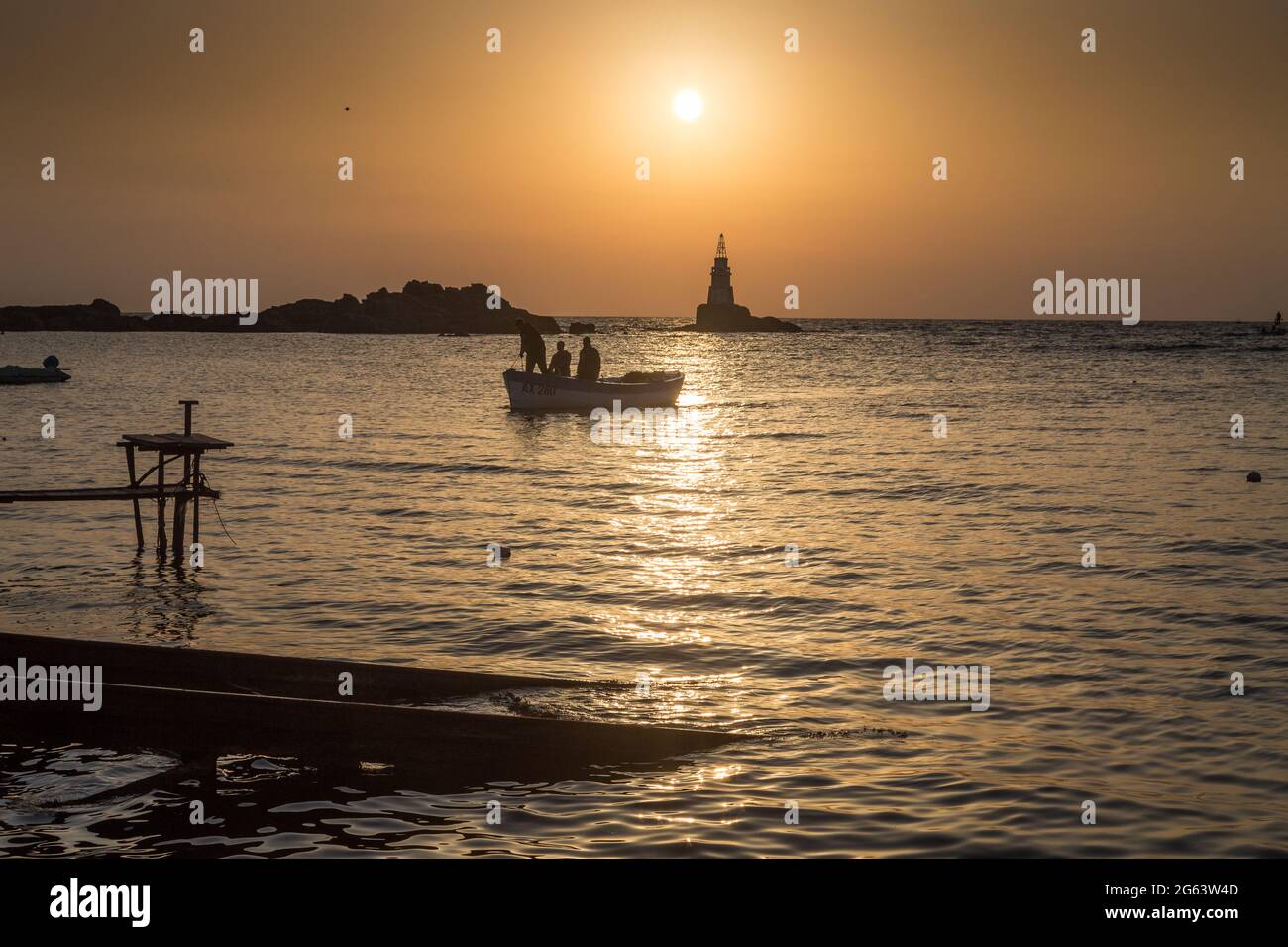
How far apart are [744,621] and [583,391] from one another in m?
33.9

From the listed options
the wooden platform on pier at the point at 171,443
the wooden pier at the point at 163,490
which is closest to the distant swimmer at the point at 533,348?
the wooden pier at the point at 163,490

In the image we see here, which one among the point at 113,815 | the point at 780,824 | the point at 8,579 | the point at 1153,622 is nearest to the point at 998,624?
the point at 1153,622

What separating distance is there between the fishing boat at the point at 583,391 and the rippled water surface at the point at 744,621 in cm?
850

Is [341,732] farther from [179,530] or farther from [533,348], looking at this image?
[533,348]

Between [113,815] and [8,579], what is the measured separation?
32.8 ft

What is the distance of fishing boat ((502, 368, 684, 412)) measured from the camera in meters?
48.4

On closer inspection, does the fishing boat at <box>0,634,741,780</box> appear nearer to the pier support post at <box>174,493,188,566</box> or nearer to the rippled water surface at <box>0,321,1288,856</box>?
the rippled water surface at <box>0,321,1288,856</box>

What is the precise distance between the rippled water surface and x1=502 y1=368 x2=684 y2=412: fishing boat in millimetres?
8503

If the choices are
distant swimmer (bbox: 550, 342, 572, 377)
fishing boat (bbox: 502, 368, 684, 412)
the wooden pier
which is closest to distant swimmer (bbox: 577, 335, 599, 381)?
fishing boat (bbox: 502, 368, 684, 412)

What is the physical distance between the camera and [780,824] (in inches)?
329

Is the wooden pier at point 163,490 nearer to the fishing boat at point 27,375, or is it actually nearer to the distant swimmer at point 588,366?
the distant swimmer at point 588,366

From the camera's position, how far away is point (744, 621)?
1491 cm

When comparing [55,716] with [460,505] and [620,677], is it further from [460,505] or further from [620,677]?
[460,505]

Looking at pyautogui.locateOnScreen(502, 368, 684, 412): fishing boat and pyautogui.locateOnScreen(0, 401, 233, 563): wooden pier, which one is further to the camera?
pyautogui.locateOnScreen(502, 368, 684, 412): fishing boat
